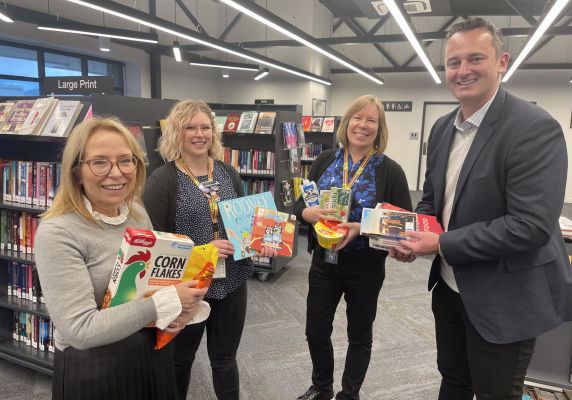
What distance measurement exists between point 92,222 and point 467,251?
51.2 inches

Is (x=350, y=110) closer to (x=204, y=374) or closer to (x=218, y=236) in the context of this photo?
(x=218, y=236)

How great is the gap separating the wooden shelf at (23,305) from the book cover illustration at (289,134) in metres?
2.95

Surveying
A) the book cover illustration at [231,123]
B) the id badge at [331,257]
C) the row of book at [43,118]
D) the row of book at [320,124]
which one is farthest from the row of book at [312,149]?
the id badge at [331,257]

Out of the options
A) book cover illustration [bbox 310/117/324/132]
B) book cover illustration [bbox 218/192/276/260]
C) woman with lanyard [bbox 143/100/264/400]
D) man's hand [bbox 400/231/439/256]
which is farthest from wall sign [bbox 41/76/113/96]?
book cover illustration [bbox 310/117/324/132]

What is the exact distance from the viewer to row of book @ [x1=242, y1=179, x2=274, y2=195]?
5013mm

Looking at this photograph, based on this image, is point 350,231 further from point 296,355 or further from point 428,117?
point 428,117

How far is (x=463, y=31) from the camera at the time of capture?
1.45 metres

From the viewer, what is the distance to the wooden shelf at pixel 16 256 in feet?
8.66

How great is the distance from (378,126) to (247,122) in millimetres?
2791

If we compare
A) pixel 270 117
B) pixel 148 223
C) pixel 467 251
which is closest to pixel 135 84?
pixel 270 117

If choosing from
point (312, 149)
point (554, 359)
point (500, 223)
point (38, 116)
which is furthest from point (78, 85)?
point (312, 149)

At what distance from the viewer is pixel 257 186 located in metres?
5.06

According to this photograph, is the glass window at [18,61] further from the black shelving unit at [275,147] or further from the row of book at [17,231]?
the row of book at [17,231]

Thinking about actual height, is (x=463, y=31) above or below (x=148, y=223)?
above
